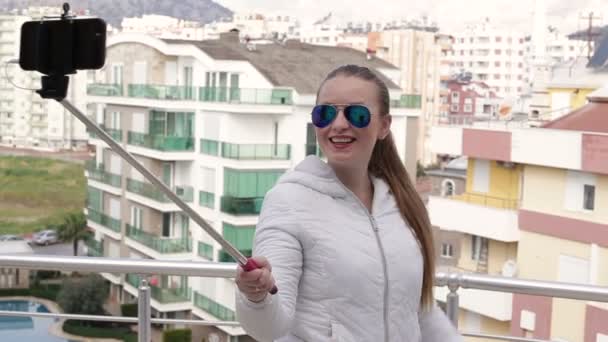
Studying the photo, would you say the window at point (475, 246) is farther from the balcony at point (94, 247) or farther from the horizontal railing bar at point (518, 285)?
the horizontal railing bar at point (518, 285)

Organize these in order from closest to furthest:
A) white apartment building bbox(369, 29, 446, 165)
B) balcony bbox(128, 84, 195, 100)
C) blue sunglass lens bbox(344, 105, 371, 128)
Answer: blue sunglass lens bbox(344, 105, 371, 128) < balcony bbox(128, 84, 195, 100) < white apartment building bbox(369, 29, 446, 165)

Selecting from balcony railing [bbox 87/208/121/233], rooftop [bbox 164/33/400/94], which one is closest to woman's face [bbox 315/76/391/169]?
rooftop [bbox 164/33/400/94]

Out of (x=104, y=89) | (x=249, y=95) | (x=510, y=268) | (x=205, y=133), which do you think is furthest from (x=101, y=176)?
(x=510, y=268)

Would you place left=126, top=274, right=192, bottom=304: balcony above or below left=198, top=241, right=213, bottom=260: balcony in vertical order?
below

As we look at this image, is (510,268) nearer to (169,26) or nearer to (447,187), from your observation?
(447,187)

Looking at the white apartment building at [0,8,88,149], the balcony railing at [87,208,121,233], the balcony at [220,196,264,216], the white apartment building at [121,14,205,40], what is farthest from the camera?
the white apartment building at [121,14,205,40]

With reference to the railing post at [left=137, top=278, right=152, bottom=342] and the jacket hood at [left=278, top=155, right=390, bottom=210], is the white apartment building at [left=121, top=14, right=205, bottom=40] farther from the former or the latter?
the jacket hood at [left=278, top=155, right=390, bottom=210]

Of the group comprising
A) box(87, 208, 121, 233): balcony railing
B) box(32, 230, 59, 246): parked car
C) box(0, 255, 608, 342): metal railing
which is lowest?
box(32, 230, 59, 246): parked car

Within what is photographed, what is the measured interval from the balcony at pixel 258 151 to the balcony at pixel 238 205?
89 cm

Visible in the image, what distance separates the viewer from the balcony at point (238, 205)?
21.1 metres

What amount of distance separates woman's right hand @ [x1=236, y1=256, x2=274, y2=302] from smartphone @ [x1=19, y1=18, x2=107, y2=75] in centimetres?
26

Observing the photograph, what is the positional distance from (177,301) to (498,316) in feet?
31.4

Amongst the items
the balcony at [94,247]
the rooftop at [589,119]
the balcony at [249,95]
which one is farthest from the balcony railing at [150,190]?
the rooftop at [589,119]

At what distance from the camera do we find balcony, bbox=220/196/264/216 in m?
21.1
